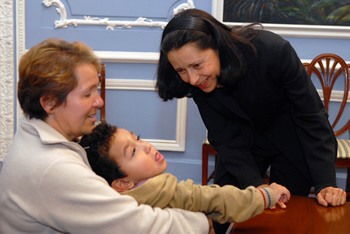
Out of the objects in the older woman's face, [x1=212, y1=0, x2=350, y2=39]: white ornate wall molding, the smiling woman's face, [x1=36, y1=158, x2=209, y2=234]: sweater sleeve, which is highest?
[x1=212, y1=0, x2=350, y2=39]: white ornate wall molding

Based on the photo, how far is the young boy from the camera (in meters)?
1.09

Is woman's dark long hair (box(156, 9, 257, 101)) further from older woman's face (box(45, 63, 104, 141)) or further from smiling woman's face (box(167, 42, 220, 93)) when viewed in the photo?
older woman's face (box(45, 63, 104, 141))

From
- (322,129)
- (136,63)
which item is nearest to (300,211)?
(322,129)

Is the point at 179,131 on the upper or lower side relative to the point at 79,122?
lower

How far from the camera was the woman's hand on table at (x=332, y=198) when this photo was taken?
1.33 m

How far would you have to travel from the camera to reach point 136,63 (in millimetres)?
3299

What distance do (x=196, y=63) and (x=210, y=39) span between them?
0.40ft

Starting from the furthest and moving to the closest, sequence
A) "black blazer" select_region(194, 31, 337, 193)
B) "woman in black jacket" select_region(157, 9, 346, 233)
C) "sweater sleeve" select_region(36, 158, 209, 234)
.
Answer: "black blazer" select_region(194, 31, 337, 193), "woman in black jacket" select_region(157, 9, 346, 233), "sweater sleeve" select_region(36, 158, 209, 234)

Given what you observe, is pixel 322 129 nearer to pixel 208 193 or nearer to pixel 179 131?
pixel 208 193

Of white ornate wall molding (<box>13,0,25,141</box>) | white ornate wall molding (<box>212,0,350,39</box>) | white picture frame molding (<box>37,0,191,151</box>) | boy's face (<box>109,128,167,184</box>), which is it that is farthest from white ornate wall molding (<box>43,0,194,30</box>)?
boy's face (<box>109,128,167,184</box>)

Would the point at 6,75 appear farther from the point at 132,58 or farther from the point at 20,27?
the point at 132,58

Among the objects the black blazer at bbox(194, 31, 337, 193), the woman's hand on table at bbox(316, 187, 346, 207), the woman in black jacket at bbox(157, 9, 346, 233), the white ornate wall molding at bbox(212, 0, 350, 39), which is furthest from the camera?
the white ornate wall molding at bbox(212, 0, 350, 39)

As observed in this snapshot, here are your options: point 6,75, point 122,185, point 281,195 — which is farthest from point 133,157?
point 6,75

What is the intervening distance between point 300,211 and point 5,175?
1.00m
